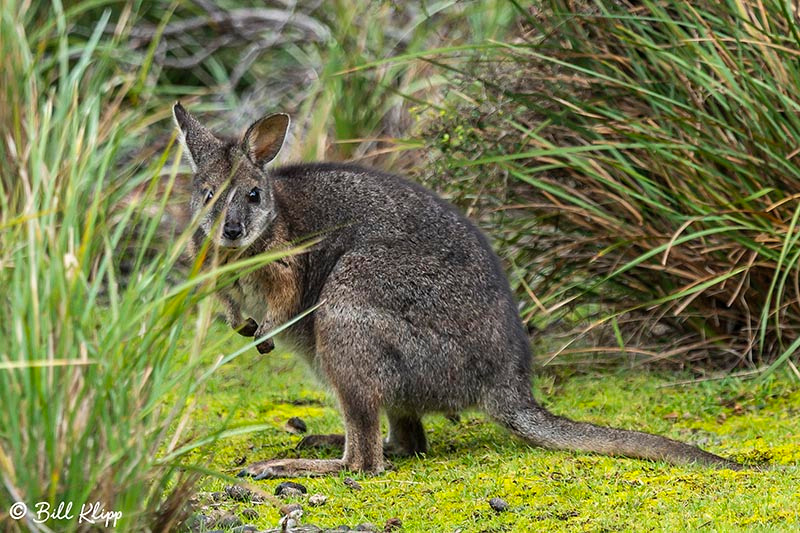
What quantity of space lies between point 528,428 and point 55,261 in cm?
248

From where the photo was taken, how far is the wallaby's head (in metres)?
5.37

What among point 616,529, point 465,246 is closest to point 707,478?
point 616,529

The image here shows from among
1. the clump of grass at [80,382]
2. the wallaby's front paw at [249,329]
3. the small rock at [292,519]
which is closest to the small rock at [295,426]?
the wallaby's front paw at [249,329]

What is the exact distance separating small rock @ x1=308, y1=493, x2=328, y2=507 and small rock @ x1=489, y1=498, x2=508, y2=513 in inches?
25.2

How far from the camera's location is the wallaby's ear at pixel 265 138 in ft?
17.9

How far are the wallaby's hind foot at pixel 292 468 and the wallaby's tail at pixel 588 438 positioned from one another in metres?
0.74

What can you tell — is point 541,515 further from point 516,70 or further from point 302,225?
point 516,70

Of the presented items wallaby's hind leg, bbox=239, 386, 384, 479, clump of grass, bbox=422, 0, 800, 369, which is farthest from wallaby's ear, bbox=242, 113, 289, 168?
wallaby's hind leg, bbox=239, 386, 384, 479

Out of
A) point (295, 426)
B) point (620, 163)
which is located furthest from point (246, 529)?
point (620, 163)

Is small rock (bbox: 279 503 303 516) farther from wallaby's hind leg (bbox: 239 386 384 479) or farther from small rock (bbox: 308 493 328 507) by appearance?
wallaby's hind leg (bbox: 239 386 384 479)

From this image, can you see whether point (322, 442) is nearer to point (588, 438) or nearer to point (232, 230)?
point (232, 230)

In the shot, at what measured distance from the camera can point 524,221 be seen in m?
6.61

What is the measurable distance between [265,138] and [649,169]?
2017 mm

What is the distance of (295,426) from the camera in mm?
5867
